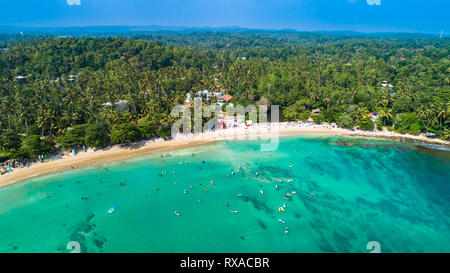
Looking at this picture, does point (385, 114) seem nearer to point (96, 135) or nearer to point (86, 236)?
point (96, 135)

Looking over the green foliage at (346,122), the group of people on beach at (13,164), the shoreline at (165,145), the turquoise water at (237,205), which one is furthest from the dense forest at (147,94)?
the turquoise water at (237,205)

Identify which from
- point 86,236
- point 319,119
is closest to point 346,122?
point 319,119

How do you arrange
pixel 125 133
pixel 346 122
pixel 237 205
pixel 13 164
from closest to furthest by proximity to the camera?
pixel 237 205 → pixel 13 164 → pixel 125 133 → pixel 346 122

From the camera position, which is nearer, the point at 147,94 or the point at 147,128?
the point at 147,128

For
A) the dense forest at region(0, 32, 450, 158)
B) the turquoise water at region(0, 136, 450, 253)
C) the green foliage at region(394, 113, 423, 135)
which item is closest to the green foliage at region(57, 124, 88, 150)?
the dense forest at region(0, 32, 450, 158)

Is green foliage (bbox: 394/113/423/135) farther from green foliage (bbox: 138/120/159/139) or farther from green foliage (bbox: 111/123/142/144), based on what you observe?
green foliage (bbox: 111/123/142/144)

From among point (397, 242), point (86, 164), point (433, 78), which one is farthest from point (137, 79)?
point (433, 78)

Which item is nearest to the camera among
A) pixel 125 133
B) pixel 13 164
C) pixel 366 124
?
pixel 13 164

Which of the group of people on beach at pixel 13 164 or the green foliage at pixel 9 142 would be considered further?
the green foliage at pixel 9 142

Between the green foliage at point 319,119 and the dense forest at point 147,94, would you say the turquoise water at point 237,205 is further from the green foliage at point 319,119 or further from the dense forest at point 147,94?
the green foliage at point 319,119
